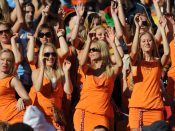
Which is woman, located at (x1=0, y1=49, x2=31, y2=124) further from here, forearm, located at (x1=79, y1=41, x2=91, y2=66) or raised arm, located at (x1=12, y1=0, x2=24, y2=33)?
raised arm, located at (x1=12, y1=0, x2=24, y2=33)

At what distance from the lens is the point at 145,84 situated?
1035 cm

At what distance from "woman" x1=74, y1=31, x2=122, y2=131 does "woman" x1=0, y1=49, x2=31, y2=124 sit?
837mm

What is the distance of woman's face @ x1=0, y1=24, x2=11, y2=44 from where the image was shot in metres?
10.7

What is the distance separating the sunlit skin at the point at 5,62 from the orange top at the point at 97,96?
1.13 metres

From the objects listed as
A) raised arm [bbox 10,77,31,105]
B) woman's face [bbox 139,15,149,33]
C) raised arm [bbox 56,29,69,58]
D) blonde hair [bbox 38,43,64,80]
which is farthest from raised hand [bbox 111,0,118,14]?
raised arm [bbox 10,77,31,105]

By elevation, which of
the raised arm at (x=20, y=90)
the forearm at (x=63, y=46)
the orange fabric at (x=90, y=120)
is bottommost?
the orange fabric at (x=90, y=120)

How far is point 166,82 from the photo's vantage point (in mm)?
11570

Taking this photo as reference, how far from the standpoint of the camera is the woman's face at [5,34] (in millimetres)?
10727

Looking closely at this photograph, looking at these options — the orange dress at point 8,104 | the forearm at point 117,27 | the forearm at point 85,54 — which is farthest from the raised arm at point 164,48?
the orange dress at point 8,104

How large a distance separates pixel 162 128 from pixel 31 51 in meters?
3.24

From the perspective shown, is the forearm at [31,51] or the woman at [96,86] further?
the forearm at [31,51]

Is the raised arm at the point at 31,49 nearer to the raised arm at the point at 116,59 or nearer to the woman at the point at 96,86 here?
the woman at the point at 96,86

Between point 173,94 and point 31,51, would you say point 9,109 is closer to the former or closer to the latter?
point 31,51

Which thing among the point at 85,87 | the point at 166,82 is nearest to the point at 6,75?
the point at 85,87
